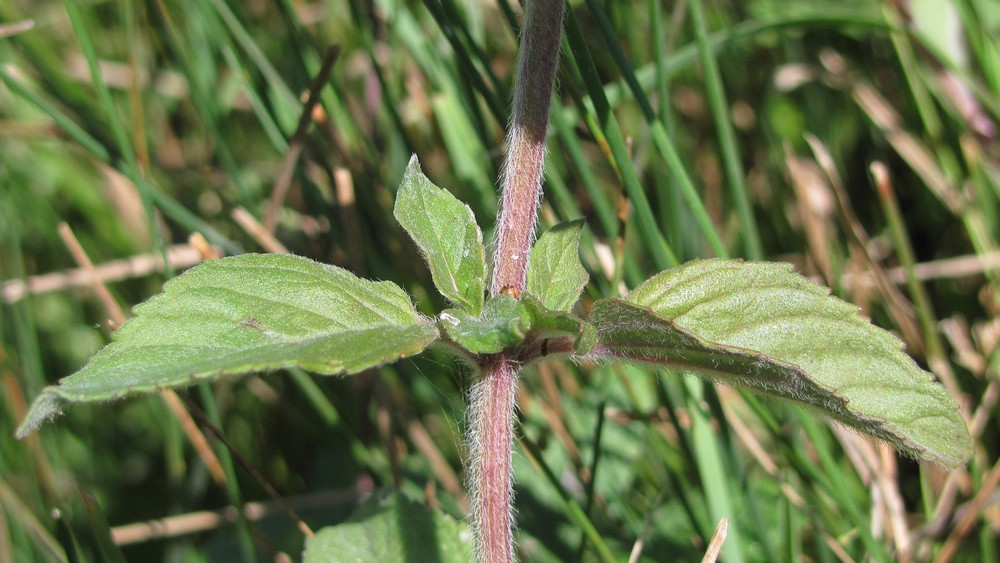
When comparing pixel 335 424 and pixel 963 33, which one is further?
pixel 963 33

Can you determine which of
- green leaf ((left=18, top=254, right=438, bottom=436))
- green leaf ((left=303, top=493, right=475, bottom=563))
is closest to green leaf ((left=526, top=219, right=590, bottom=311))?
green leaf ((left=18, top=254, right=438, bottom=436))

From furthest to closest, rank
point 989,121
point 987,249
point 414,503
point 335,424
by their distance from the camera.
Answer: point 989,121 → point 987,249 → point 335,424 → point 414,503

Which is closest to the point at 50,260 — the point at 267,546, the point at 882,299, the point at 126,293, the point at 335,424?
the point at 126,293

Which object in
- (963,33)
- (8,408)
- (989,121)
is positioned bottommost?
(8,408)

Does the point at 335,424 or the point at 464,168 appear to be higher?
the point at 464,168

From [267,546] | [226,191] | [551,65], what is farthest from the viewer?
[226,191]

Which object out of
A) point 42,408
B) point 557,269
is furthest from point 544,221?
point 42,408

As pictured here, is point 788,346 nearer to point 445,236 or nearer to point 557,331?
point 557,331

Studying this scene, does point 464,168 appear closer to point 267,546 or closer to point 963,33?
point 267,546

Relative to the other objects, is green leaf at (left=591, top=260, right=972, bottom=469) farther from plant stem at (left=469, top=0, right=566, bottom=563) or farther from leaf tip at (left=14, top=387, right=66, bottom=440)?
leaf tip at (left=14, top=387, right=66, bottom=440)
